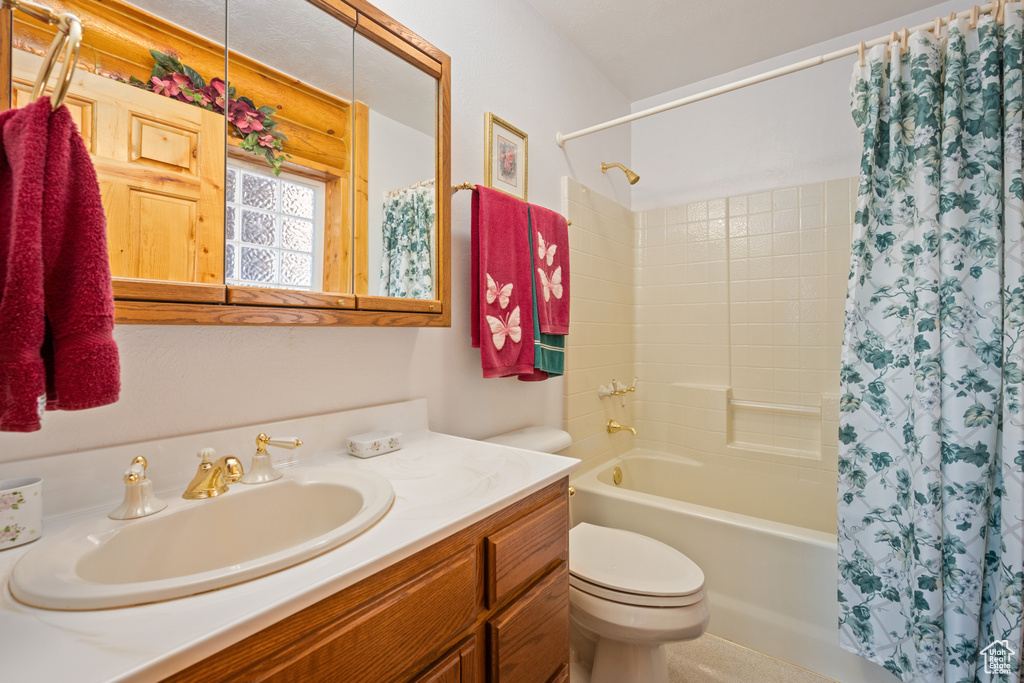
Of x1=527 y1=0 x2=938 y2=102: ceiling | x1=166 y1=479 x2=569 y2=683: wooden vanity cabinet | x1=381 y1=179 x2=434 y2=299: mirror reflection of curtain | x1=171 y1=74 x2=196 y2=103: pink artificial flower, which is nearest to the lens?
x1=166 y1=479 x2=569 y2=683: wooden vanity cabinet

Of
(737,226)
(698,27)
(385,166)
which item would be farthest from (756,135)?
(385,166)

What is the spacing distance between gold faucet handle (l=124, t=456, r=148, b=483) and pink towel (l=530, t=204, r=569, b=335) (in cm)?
115

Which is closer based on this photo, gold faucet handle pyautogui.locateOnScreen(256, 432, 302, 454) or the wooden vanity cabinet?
the wooden vanity cabinet

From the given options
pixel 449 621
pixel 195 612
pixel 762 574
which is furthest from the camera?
pixel 762 574

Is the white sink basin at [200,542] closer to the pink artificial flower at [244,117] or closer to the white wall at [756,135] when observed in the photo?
the pink artificial flower at [244,117]

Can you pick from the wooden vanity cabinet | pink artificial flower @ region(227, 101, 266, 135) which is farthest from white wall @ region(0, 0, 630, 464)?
the wooden vanity cabinet

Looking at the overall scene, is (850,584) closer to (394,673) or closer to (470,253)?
(394,673)

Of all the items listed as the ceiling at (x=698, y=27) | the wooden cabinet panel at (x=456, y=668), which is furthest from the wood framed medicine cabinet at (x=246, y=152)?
the ceiling at (x=698, y=27)

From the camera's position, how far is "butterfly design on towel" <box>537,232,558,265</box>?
1.66 meters

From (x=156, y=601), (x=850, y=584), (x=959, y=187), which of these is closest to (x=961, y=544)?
(x=850, y=584)

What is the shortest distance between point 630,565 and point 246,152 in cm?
146

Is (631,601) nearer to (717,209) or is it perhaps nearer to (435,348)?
(435,348)

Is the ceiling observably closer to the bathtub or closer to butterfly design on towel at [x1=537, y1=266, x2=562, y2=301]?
butterfly design on towel at [x1=537, y1=266, x2=562, y2=301]

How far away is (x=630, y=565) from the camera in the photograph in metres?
1.43
